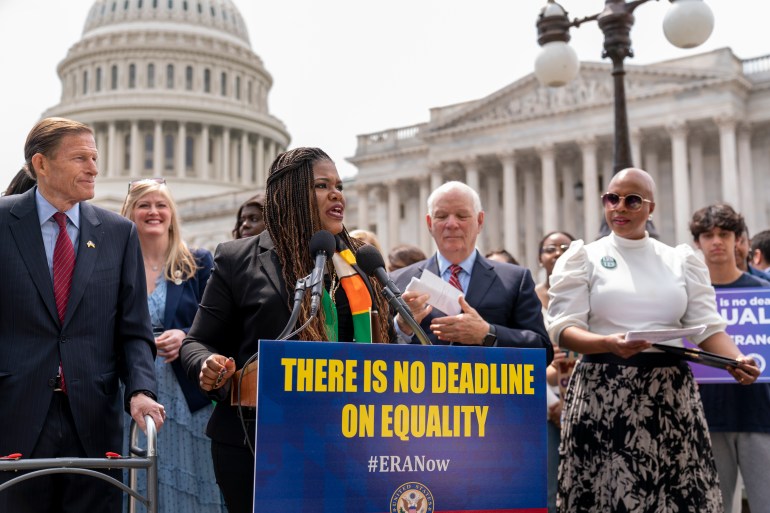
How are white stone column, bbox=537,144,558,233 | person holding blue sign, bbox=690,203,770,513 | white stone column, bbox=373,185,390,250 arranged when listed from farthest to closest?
white stone column, bbox=373,185,390,250, white stone column, bbox=537,144,558,233, person holding blue sign, bbox=690,203,770,513

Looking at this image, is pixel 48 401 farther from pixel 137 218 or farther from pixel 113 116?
pixel 113 116

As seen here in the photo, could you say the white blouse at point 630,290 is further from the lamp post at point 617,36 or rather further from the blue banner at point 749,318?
the lamp post at point 617,36

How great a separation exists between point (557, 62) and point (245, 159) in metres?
78.5

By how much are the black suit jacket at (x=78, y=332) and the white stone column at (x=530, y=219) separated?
46.0 meters

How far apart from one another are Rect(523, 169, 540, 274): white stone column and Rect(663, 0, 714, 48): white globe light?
3907 centimetres

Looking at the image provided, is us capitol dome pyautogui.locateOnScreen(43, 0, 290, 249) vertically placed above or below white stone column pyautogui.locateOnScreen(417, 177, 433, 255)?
above

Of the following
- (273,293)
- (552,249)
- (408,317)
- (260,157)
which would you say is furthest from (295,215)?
(260,157)

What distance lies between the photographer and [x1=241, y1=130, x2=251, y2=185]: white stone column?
286 feet

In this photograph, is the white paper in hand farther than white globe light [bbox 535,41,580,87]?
No

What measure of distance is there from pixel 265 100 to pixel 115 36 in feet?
50.6

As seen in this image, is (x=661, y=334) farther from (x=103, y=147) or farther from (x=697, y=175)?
(x=103, y=147)

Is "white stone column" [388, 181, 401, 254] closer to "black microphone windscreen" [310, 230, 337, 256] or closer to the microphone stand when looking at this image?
"black microphone windscreen" [310, 230, 337, 256]

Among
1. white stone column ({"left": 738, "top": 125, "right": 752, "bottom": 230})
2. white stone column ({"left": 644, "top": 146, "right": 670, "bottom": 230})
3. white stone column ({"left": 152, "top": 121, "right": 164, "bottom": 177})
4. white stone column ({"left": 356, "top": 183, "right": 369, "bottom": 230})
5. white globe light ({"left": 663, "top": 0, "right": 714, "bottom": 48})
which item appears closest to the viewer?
white globe light ({"left": 663, "top": 0, "right": 714, "bottom": 48})

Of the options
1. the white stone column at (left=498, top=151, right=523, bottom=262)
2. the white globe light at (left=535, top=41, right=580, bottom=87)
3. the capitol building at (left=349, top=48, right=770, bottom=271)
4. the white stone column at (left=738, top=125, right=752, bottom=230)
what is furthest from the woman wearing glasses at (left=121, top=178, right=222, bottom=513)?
the white stone column at (left=498, top=151, right=523, bottom=262)
